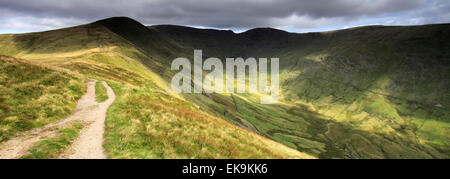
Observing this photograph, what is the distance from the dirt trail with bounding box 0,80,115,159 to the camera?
597 inches

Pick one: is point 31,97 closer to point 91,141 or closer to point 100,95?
point 100,95

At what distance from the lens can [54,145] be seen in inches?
634

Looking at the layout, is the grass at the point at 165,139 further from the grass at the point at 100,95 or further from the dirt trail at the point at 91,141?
the grass at the point at 100,95

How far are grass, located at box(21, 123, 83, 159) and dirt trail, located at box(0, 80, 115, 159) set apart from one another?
448mm

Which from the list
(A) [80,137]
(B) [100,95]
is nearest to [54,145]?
(A) [80,137]

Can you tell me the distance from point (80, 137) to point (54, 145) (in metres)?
2.68

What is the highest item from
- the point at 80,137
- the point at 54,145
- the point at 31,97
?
the point at 31,97

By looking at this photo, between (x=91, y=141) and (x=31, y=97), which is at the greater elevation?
(x=31, y=97)

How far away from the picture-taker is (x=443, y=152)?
585 ft

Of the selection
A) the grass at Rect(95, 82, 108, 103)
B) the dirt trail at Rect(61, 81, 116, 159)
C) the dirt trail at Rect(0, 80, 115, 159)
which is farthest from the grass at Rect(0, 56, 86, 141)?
the dirt trail at Rect(61, 81, 116, 159)
